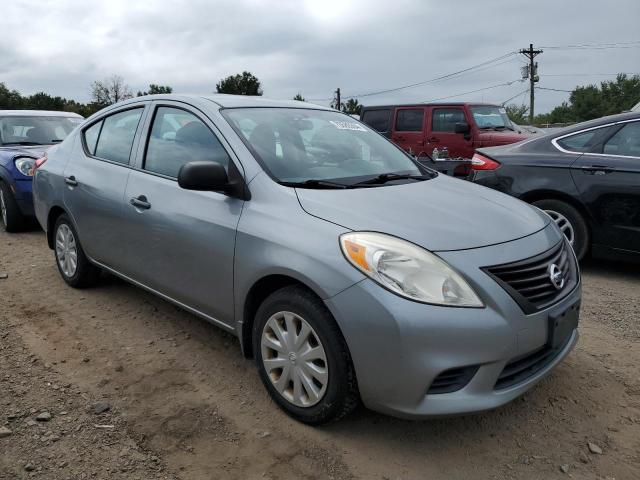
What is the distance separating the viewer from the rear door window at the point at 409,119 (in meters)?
11.2

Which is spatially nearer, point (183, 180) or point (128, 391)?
point (183, 180)

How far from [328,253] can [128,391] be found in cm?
146

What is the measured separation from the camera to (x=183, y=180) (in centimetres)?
281

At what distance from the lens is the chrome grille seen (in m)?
2.37

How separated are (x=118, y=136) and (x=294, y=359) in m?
2.40

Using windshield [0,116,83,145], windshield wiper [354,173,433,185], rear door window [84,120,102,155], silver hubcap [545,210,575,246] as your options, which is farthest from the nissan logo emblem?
windshield [0,116,83,145]

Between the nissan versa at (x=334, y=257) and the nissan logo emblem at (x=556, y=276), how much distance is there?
0.04 ft

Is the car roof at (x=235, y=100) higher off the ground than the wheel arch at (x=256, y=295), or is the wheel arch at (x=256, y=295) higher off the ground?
the car roof at (x=235, y=100)

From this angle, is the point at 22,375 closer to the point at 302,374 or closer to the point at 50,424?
the point at 50,424

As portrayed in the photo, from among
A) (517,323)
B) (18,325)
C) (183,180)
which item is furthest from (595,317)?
(18,325)

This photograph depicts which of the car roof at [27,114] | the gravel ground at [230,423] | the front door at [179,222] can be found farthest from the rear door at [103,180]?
the car roof at [27,114]

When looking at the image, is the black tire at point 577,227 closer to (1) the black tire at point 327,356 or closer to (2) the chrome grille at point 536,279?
(2) the chrome grille at point 536,279

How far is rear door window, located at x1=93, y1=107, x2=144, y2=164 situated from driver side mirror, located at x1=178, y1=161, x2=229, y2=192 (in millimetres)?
1213

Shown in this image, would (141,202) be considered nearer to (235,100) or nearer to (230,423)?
(235,100)
